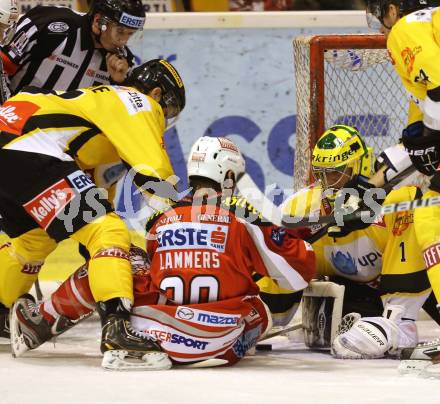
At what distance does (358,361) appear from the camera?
4.27m

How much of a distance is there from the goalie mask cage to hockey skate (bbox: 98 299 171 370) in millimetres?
1334

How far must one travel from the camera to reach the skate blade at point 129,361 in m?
3.97

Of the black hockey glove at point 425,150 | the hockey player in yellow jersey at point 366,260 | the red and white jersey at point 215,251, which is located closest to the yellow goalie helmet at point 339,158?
the hockey player in yellow jersey at point 366,260

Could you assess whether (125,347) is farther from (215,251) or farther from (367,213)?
(367,213)

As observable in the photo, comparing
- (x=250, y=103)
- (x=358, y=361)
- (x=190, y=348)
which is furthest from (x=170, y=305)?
(x=250, y=103)

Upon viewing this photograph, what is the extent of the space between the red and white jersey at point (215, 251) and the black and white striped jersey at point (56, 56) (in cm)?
133

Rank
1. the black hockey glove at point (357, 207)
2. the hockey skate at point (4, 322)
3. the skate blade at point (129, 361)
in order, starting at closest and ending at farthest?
the skate blade at point (129, 361) < the black hockey glove at point (357, 207) < the hockey skate at point (4, 322)

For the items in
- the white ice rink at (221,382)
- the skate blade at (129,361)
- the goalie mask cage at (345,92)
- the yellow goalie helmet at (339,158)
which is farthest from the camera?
the goalie mask cage at (345,92)

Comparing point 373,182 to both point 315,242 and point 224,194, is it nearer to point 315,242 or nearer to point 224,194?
point 315,242

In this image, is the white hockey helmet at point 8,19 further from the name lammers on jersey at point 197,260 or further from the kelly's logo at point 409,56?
the kelly's logo at point 409,56

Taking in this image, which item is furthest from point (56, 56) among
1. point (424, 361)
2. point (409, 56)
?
point (424, 361)

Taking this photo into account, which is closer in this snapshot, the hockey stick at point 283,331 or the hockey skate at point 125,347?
the hockey skate at point 125,347

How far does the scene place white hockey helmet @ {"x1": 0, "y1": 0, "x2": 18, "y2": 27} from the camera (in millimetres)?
4973

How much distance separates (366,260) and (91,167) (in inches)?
41.9
